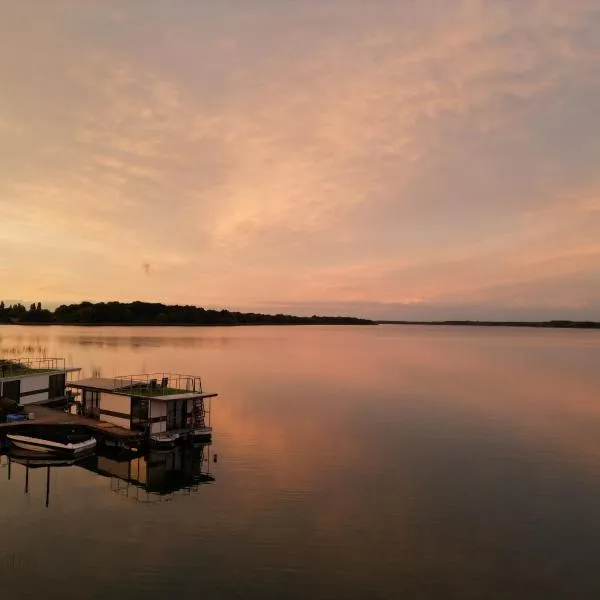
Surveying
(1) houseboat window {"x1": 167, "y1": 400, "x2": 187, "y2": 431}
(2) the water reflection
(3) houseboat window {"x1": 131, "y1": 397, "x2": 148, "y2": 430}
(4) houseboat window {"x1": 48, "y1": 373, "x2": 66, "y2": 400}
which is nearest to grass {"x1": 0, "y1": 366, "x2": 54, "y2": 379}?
(4) houseboat window {"x1": 48, "y1": 373, "x2": 66, "y2": 400}

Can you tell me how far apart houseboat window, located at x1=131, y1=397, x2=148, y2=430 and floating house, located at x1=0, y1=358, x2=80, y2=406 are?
39.2 ft

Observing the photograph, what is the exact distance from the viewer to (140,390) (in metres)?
38.1

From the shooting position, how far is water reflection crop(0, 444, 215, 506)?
1029 inches

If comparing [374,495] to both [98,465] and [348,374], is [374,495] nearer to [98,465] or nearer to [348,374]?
[98,465]

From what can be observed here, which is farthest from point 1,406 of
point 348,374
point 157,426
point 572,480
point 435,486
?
point 348,374

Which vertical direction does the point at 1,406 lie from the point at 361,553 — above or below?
above

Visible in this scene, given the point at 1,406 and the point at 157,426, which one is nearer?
the point at 157,426

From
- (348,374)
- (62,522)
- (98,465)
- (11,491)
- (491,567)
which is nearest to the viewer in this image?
(491,567)

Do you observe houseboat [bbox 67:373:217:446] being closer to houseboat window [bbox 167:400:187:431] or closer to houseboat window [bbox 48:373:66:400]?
houseboat window [bbox 167:400:187:431]

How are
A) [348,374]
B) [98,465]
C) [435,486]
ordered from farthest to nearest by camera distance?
[348,374]
[98,465]
[435,486]

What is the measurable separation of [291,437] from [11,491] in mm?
18171

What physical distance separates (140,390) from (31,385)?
12.4m

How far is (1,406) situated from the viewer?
3803 cm

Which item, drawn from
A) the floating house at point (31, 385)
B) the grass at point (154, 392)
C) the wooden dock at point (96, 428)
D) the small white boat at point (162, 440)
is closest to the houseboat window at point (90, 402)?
the wooden dock at point (96, 428)
